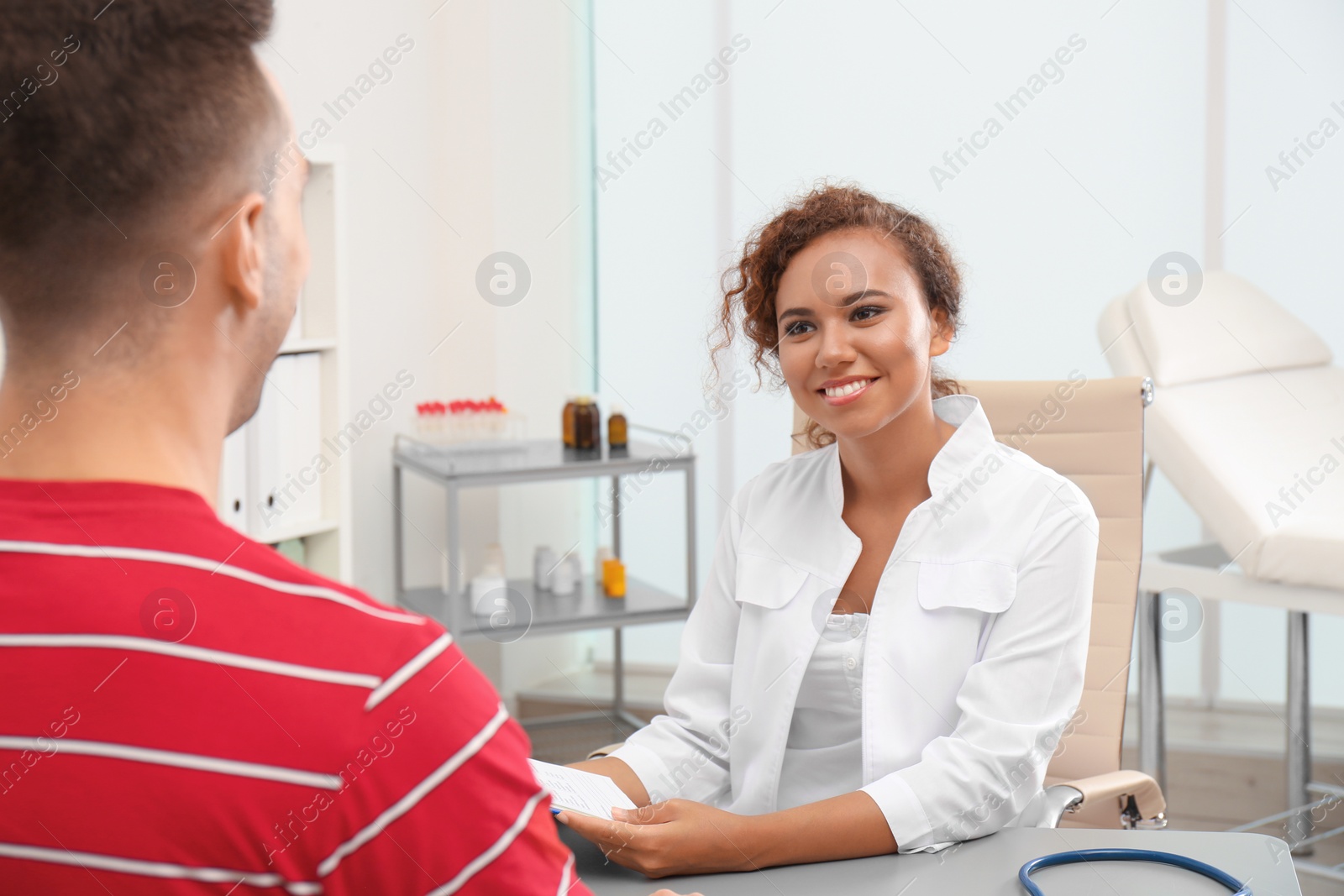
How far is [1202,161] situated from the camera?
9.76 feet

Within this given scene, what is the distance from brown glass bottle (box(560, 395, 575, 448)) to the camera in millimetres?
3055

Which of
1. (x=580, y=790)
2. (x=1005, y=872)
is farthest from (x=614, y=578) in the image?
(x=1005, y=872)

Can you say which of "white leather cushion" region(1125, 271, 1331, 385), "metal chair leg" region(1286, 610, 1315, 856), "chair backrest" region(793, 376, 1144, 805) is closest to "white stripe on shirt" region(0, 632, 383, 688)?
"chair backrest" region(793, 376, 1144, 805)

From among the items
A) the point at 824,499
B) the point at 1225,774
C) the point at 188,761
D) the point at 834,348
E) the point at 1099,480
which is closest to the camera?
the point at 188,761

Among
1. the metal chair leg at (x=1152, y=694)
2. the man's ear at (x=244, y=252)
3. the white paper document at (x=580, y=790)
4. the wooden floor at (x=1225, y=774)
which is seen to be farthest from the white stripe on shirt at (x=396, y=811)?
the wooden floor at (x=1225, y=774)

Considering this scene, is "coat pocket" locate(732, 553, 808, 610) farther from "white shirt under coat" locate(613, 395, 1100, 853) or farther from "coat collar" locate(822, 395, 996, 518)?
"coat collar" locate(822, 395, 996, 518)

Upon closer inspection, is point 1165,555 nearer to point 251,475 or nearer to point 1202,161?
point 1202,161

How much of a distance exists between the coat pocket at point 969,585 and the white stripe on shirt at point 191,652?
0.97 meters

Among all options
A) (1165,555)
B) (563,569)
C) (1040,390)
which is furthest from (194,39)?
(563,569)

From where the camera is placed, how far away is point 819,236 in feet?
A: 4.90

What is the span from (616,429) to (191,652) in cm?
263

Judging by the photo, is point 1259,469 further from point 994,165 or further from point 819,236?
point 994,165

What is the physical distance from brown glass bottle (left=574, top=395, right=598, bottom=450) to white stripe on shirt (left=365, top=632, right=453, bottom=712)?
2552 millimetres

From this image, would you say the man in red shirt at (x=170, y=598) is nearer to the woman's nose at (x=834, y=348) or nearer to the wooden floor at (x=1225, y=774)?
the woman's nose at (x=834, y=348)
